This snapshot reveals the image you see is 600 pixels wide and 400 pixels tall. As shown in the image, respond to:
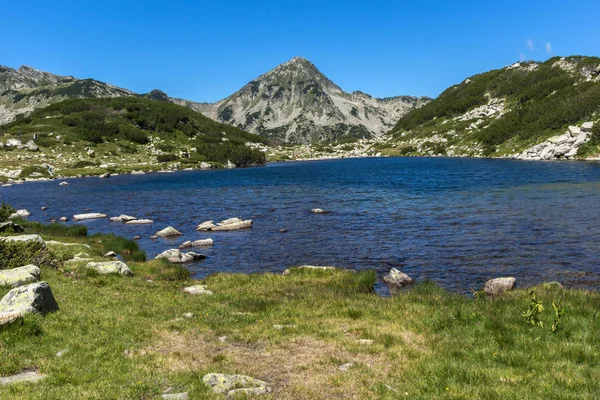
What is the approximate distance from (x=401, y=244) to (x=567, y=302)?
18.8m

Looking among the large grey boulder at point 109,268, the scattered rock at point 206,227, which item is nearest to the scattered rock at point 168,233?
the scattered rock at point 206,227

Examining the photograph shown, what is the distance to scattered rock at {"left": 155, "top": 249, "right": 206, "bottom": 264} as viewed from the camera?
104 ft

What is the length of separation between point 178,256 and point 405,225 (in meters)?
23.8

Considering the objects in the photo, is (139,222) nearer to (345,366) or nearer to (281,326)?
(281,326)

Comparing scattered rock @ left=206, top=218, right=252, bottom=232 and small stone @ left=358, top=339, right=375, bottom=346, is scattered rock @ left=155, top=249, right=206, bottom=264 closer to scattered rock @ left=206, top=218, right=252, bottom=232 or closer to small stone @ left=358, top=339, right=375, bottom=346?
scattered rock @ left=206, top=218, right=252, bottom=232

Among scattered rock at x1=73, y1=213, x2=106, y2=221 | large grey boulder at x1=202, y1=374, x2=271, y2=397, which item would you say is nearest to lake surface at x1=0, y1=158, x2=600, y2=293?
scattered rock at x1=73, y1=213, x2=106, y2=221

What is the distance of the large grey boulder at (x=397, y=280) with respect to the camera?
24406 mm

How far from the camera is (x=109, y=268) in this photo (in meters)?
23.9

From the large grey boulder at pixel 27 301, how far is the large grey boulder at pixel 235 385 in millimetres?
8079

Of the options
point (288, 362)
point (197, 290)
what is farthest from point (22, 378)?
point (197, 290)

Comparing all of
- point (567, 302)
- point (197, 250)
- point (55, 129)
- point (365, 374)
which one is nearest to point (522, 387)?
point (365, 374)

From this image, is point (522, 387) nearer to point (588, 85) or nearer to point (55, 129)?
point (588, 85)

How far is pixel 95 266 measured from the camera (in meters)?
23.7

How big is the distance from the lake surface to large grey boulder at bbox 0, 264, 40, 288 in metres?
11.1
